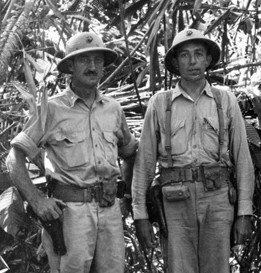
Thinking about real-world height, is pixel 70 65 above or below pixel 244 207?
above

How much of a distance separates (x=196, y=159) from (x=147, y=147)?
1.25 ft

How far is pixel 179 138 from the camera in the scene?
5.18 meters

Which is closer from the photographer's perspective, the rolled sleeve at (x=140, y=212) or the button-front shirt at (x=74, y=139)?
the button-front shirt at (x=74, y=139)

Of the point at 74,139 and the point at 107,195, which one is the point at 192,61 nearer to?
the point at 74,139

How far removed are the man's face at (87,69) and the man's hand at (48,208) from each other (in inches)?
32.0

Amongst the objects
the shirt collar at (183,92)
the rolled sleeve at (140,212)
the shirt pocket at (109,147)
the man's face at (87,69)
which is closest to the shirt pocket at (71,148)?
the shirt pocket at (109,147)

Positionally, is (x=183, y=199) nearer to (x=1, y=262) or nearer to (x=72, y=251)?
(x=72, y=251)

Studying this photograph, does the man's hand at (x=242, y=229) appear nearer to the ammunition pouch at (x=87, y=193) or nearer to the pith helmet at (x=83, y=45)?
the ammunition pouch at (x=87, y=193)

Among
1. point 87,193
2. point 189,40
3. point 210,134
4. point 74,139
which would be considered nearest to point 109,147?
point 74,139

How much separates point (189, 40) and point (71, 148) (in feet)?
3.75

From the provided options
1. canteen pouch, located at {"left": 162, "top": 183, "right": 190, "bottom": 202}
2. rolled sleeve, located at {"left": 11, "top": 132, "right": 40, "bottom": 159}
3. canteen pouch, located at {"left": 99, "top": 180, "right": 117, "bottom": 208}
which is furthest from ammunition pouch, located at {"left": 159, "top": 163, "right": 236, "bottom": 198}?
rolled sleeve, located at {"left": 11, "top": 132, "right": 40, "bottom": 159}

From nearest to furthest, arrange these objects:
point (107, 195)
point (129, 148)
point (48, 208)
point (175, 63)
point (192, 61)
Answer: point (48, 208) → point (107, 195) → point (192, 61) → point (129, 148) → point (175, 63)

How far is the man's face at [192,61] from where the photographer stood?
524 centimetres

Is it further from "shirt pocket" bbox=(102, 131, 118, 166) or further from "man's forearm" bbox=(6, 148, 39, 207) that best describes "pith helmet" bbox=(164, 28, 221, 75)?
"man's forearm" bbox=(6, 148, 39, 207)
